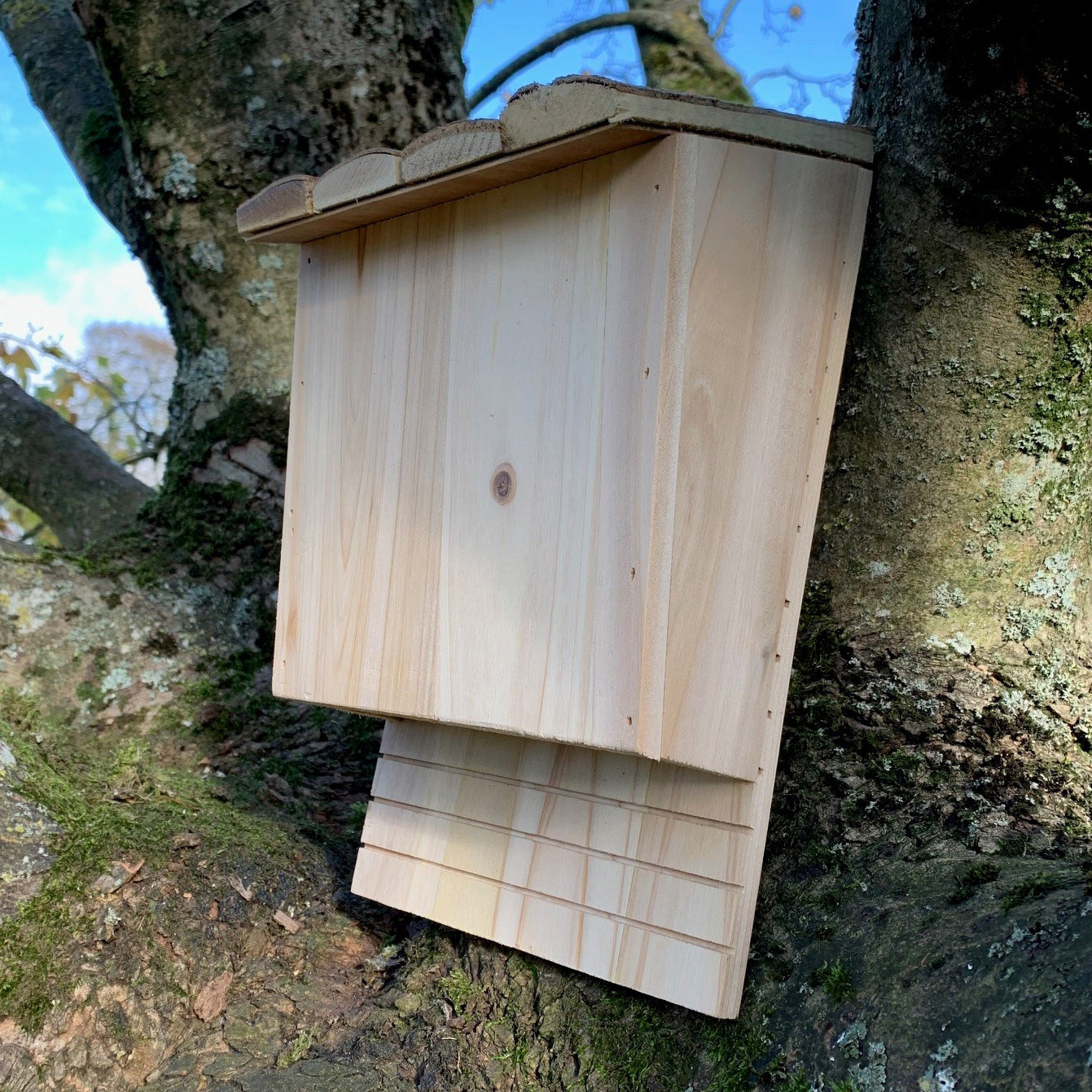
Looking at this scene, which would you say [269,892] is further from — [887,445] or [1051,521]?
[1051,521]

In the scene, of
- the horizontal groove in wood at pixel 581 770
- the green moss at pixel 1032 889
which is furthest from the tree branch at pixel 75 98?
the green moss at pixel 1032 889

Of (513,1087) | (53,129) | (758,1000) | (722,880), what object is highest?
(53,129)

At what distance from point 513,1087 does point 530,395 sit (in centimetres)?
93

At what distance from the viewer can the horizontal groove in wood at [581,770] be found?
142 cm

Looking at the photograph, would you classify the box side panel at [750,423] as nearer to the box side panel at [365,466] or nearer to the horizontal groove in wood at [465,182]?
the horizontal groove in wood at [465,182]

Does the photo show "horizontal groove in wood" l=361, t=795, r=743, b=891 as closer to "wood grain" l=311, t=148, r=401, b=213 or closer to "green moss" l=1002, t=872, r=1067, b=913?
"green moss" l=1002, t=872, r=1067, b=913

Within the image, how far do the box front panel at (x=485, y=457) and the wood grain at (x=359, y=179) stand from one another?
0.30 feet

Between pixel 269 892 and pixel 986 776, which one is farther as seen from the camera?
pixel 269 892

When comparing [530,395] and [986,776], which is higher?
[530,395]

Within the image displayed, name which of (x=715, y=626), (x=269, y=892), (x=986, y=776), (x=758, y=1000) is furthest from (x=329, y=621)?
(x=986, y=776)

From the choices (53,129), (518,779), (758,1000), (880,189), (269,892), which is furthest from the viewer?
(53,129)

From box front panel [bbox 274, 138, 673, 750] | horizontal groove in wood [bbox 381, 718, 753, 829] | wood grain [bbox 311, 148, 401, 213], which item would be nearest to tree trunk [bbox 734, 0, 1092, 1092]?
horizontal groove in wood [bbox 381, 718, 753, 829]

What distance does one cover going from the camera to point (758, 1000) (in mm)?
1332

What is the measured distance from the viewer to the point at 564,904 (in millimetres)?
1545
